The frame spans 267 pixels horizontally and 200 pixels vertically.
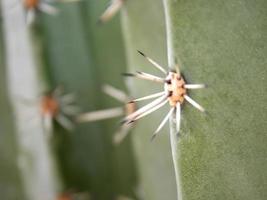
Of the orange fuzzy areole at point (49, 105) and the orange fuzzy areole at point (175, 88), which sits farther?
the orange fuzzy areole at point (49, 105)

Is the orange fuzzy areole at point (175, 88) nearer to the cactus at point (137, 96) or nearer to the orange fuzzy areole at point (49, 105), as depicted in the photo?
the cactus at point (137, 96)

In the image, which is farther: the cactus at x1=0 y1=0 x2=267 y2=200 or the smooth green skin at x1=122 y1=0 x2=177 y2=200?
the smooth green skin at x1=122 y1=0 x2=177 y2=200

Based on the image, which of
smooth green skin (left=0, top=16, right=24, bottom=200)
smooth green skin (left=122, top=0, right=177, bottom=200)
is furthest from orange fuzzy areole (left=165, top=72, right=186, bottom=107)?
smooth green skin (left=0, top=16, right=24, bottom=200)

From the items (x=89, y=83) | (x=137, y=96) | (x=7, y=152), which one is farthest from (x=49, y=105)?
(x=137, y=96)

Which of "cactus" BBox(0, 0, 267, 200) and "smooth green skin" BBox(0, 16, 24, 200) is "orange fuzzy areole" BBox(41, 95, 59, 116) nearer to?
"cactus" BBox(0, 0, 267, 200)

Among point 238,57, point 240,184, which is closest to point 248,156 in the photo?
point 240,184

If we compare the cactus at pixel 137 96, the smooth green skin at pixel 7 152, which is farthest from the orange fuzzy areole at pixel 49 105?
the smooth green skin at pixel 7 152

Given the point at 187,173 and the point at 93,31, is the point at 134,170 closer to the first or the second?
the point at 93,31
